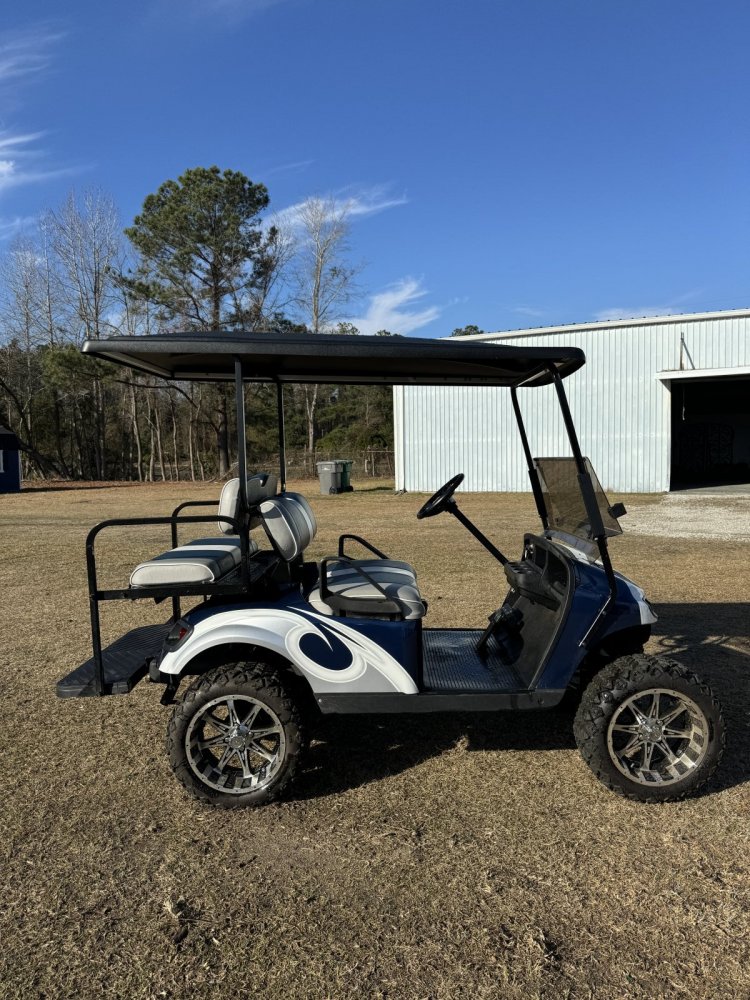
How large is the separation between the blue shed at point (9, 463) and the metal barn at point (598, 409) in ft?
49.8

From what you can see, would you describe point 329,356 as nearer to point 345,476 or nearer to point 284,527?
point 284,527

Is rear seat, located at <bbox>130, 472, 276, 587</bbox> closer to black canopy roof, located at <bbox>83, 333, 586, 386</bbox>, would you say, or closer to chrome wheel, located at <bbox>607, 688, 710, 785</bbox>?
black canopy roof, located at <bbox>83, 333, 586, 386</bbox>

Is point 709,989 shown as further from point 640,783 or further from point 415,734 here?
point 415,734

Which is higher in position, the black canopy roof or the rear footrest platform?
the black canopy roof

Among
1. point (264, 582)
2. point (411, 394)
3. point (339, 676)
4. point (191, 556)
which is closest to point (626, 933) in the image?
point (339, 676)

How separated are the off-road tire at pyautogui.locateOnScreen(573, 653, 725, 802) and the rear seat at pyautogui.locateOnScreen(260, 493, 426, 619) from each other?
2.63ft

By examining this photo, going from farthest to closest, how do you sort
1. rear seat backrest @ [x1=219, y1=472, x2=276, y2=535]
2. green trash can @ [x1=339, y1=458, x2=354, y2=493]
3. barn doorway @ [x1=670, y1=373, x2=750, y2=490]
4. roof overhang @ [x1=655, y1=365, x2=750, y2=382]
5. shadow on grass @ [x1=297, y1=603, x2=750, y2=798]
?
barn doorway @ [x1=670, y1=373, x2=750, y2=490], green trash can @ [x1=339, y1=458, x2=354, y2=493], roof overhang @ [x1=655, y1=365, x2=750, y2=382], rear seat backrest @ [x1=219, y1=472, x2=276, y2=535], shadow on grass @ [x1=297, y1=603, x2=750, y2=798]

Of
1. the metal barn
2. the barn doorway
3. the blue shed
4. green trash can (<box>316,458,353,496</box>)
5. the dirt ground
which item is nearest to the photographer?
the dirt ground

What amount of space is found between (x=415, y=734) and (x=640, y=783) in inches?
45.0

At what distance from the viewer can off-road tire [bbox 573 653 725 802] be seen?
2.83m

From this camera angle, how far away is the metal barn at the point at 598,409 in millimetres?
19688

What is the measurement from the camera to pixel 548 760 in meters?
3.30

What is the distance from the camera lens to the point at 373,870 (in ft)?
8.08

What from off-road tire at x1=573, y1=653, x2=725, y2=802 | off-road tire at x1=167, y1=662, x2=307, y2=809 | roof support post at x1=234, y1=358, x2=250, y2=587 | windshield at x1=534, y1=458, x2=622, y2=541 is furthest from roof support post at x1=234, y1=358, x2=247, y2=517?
off-road tire at x1=573, y1=653, x2=725, y2=802
